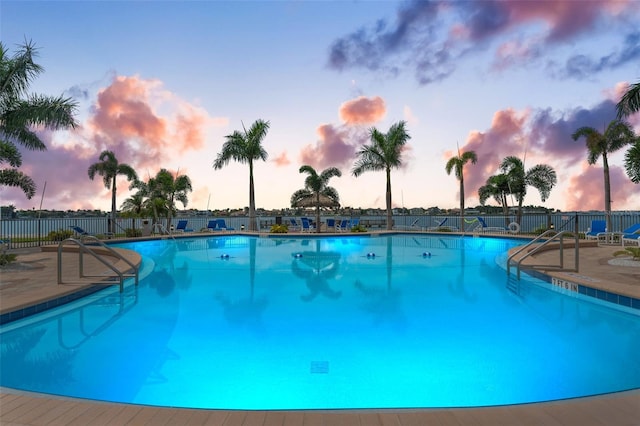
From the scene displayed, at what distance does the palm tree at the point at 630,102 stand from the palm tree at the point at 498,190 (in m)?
13.3

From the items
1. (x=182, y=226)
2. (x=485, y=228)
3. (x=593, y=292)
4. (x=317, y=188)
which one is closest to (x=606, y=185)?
(x=485, y=228)

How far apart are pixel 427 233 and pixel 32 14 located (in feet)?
62.9

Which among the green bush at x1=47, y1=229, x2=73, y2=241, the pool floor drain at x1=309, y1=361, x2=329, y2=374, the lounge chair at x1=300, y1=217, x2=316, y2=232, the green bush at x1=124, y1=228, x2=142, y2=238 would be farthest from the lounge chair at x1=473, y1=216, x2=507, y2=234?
the green bush at x1=47, y1=229, x2=73, y2=241

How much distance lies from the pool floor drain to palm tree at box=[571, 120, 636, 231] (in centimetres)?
1977

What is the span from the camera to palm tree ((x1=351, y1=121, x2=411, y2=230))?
21906 millimetres

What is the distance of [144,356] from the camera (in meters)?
3.82

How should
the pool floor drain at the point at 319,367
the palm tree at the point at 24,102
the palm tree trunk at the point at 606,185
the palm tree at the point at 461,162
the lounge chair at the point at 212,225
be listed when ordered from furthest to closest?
the palm tree at the point at 461,162 < the lounge chair at the point at 212,225 < the palm tree trunk at the point at 606,185 < the palm tree at the point at 24,102 < the pool floor drain at the point at 319,367

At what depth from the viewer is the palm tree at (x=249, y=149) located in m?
22.0

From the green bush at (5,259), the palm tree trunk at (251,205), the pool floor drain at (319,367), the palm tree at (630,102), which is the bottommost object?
the pool floor drain at (319,367)

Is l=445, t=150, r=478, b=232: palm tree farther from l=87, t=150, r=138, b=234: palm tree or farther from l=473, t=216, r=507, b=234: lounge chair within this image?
l=87, t=150, r=138, b=234: palm tree

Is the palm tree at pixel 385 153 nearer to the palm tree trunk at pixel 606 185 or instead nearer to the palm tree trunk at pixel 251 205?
the palm tree trunk at pixel 251 205

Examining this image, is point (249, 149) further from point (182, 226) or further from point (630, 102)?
point (630, 102)

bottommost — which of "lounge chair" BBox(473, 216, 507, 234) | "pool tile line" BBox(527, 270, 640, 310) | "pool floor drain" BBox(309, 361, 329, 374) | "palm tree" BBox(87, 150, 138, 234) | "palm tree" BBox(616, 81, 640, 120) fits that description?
"pool floor drain" BBox(309, 361, 329, 374)

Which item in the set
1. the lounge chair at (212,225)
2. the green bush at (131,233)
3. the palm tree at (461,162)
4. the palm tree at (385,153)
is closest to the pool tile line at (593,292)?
the palm tree at (385,153)
